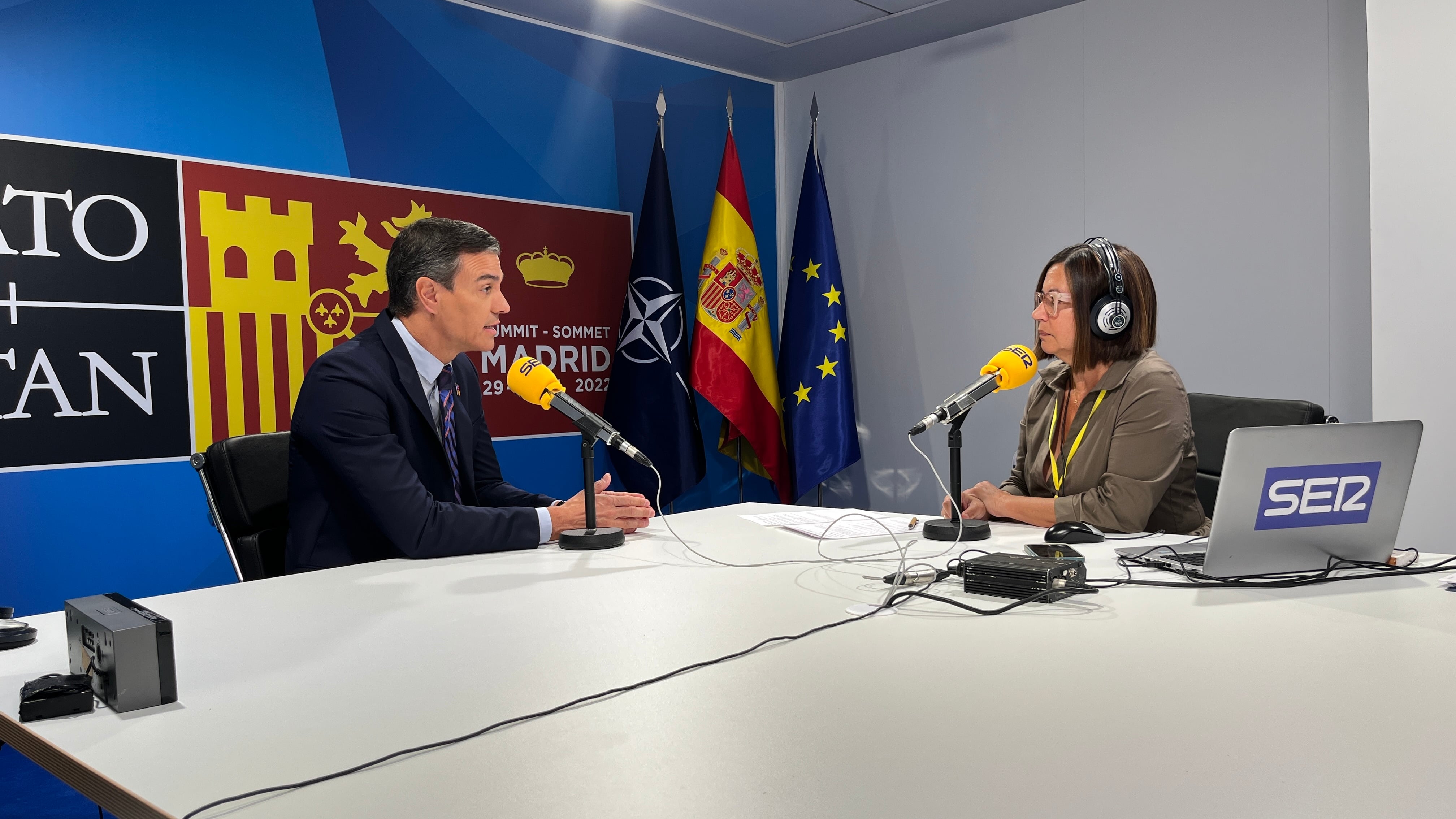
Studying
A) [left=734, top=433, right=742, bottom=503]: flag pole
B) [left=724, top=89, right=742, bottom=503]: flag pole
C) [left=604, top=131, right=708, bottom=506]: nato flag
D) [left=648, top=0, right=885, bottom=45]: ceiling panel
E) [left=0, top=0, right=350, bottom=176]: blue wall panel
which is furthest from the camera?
[left=734, top=433, right=742, bottom=503]: flag pole

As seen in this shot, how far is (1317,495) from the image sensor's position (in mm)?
1465

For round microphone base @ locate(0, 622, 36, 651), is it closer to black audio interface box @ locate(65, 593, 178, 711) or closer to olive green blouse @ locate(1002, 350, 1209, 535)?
black audio interface box @ locate(65, 593, 178, 711)

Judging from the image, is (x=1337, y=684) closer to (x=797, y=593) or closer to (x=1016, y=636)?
(x=1016, y=636)

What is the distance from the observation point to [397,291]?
2.27m

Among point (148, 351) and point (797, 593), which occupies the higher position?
point (148, 351)

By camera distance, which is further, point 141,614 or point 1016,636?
point 1016,636

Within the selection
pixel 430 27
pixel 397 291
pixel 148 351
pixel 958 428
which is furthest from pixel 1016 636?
pixel 430 27

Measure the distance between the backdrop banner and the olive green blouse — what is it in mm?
2426

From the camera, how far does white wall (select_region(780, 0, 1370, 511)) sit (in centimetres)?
341

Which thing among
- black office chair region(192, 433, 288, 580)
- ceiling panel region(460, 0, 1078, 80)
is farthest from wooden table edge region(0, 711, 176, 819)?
ceiling panel region(460, 0, 1078, 80)

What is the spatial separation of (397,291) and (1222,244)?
2.98m

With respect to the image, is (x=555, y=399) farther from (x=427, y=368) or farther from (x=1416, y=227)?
(x=1416, y=227)

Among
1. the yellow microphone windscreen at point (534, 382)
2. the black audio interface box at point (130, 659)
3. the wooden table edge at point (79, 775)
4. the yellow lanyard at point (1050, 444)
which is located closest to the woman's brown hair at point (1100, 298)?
the yellow lanyard at point (1050, 444)

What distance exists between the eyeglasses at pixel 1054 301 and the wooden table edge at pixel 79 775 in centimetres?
212
